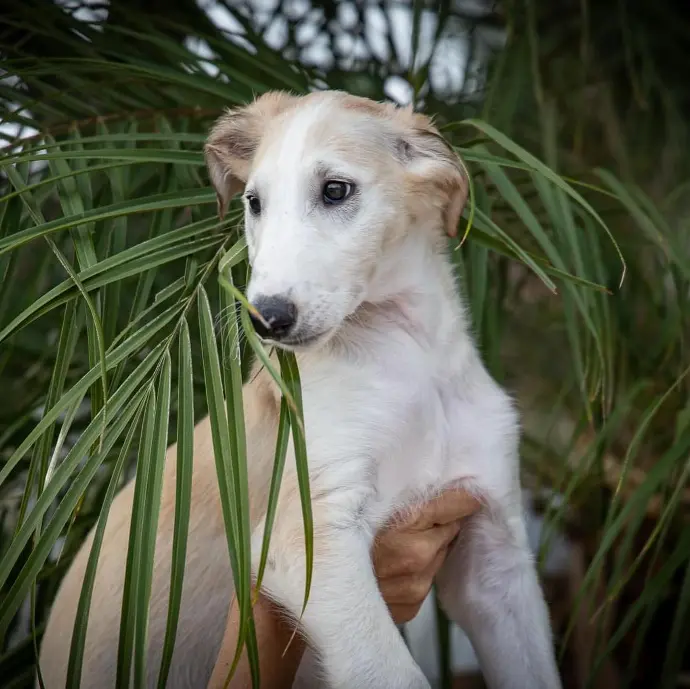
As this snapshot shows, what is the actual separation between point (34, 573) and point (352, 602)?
1.12 feet

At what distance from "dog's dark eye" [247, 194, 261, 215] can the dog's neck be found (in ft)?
0.58

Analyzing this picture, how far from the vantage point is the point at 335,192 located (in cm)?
96

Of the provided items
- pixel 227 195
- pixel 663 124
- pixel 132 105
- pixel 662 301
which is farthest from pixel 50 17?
pixel 663 124

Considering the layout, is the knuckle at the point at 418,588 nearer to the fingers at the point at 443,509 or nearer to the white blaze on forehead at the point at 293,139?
the fingers at the point at 443,509

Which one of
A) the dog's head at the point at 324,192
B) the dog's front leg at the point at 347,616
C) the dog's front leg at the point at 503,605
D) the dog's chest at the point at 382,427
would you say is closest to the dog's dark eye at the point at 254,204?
the dog's head at the point at 324,192

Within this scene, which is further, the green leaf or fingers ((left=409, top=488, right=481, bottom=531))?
fingers ((left=409, top=488, right=481, bottom=531))

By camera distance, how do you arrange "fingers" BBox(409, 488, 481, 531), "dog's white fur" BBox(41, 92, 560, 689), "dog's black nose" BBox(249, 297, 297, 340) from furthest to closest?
"fingers" BBox(409, 488, 481, 531) < "dog's white fur" BBox(41, 92, 560, 689) < "dog's black nose" BBox(249, 297, 297, 340)

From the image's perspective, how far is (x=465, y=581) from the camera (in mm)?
1192

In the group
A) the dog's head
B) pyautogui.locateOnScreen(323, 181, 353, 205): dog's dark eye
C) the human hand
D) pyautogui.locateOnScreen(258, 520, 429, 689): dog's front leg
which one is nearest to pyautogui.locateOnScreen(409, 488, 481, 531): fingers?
the human hand

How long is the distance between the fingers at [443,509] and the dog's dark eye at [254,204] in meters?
0.42

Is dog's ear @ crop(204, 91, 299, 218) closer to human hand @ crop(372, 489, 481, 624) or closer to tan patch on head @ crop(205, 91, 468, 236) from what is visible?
tan patch on head @ crop(205, 91, 468, 236)

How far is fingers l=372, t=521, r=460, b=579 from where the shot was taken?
1.09 meters

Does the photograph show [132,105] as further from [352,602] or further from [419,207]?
[352,602]

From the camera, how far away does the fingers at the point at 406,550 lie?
42.9 inches
